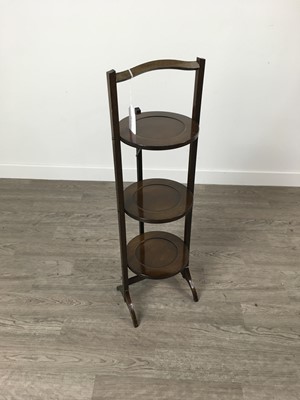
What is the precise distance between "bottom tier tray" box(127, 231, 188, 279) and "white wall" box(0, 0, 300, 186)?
31.9 inches

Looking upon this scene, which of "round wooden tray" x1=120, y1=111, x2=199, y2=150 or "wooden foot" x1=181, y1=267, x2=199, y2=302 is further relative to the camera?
"wooden foot" x1=181, y1=267, x2=199, y2=302

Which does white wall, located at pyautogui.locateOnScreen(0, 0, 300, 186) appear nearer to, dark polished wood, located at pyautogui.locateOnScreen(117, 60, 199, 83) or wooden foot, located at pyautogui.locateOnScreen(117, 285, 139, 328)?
dark polished wood, located at pyautogui.locateOnScreen(117, 60, 199, 83)

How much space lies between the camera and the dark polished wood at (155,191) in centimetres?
115

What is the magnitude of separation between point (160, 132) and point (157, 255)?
0.60 m

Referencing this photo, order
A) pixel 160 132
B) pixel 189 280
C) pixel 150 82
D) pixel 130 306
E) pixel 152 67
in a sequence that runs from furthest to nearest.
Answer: pixel 150 82 < pixel 189 280 < pixel 130 306 < pixel 160 132 < pixel 152 67

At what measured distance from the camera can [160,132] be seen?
4.04ft

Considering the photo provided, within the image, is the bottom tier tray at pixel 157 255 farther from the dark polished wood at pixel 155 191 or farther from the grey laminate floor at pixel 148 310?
the grey laminate floor at pixel 148 310

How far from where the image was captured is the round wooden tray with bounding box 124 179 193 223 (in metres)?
1.33

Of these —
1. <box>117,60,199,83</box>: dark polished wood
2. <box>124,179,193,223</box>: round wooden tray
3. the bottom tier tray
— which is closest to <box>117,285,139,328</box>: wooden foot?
the bottom tier tray

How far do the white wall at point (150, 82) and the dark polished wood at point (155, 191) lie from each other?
2.67 ft

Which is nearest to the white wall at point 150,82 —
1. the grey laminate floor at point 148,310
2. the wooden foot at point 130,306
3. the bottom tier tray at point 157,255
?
the grey laminate floor at point 148,310

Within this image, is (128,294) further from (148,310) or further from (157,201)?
(157,201)

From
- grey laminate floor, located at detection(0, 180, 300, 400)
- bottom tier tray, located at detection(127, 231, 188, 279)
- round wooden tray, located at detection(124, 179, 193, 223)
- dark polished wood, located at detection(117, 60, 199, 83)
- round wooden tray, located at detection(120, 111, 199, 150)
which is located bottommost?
grey laminate floor, located at detection(0, 180, 300, 400)

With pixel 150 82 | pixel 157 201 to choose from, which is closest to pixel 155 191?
pixel 157 201
